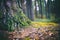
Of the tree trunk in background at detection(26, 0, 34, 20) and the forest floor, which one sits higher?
the tree trunk in background at detection(26, 0, 34, 20)

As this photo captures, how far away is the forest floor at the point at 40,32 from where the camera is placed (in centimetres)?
422

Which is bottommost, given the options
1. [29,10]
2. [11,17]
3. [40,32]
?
[40,32]

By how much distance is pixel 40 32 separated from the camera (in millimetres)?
4238

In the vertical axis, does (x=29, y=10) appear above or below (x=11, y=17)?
above

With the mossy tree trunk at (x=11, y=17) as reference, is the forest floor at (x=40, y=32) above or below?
below

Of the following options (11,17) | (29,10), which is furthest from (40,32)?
(11,17)

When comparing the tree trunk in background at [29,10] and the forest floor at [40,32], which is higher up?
the tree trunk in background at [29,10]

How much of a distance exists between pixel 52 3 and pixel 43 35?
58cm

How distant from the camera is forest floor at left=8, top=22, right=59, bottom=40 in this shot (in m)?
4.22

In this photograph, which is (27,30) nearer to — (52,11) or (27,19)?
(27,19)

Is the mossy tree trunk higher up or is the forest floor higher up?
the mossy tree trunk

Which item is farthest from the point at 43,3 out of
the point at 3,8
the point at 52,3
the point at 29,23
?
the point at 3,8

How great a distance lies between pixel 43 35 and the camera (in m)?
4.24

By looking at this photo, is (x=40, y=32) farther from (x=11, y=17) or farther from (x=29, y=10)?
(x=11, y=17)
